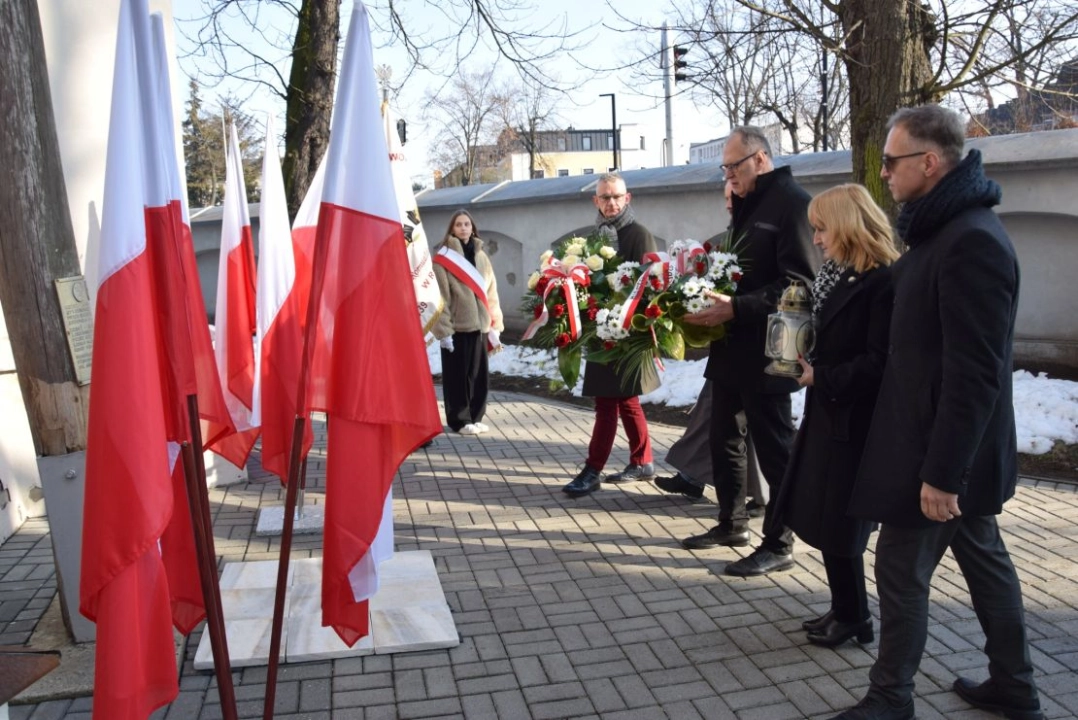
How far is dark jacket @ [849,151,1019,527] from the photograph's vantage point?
307cm

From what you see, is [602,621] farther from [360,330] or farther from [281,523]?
[281,523]

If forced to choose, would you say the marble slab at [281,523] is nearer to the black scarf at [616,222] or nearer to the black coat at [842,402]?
the black scarf at [616,222]

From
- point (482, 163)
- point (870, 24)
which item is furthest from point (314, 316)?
point (482, 163)

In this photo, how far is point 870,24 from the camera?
25.3 feet

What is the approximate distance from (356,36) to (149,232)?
92 centimetres

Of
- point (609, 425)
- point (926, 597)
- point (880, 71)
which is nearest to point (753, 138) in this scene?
point (609, 425)

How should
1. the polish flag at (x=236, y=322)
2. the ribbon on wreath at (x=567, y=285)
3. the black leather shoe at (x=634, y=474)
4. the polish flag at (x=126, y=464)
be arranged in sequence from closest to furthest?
the polish flag at (x=126, y=464), the polish flag at (x=236, y=322), the ribbon on wreath at (x=567, y=285), the black leather shoe at (x=634, y=474)

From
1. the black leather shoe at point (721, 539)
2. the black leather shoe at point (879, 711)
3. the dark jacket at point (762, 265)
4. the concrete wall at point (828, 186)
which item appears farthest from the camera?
the concrete wall at point (828, 186)

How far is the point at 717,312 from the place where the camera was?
16.0ft

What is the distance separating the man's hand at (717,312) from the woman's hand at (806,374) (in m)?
0.77

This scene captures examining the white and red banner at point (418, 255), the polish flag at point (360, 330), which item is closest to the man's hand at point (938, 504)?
the polish flag at point (360, 330)

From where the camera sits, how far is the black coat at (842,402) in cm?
379

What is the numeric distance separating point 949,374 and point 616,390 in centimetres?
338

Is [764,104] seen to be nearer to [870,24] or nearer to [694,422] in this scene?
[870,24]
